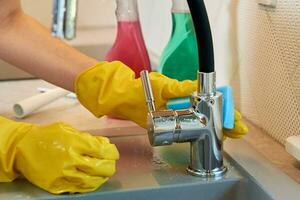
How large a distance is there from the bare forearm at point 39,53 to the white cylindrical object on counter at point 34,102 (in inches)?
2.2

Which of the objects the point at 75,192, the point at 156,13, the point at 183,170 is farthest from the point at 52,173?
the point at 156,13

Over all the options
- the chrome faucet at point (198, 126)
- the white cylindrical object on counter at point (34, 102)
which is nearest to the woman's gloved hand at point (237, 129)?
the chrome faucet at point (198, 126)

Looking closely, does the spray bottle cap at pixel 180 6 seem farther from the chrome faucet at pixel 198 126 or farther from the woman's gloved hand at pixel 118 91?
the chrome faucet at pixel 198 126

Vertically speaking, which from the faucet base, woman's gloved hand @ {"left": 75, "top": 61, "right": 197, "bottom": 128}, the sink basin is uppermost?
woman's gloved hand @ {"left": 75, "top": 61, "right": 197, "bottom": 128}

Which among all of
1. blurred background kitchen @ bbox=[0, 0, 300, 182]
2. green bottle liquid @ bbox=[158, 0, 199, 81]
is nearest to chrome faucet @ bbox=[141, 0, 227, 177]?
blurred background kitchen @ bbox=[0, 0, 300, 182]

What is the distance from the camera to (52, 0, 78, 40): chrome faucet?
0.89m

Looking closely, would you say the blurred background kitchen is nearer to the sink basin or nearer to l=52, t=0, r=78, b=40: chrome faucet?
the sink basin

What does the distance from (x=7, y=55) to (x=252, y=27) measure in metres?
0.43

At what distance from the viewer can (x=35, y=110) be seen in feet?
3.21

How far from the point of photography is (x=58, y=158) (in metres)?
0.63

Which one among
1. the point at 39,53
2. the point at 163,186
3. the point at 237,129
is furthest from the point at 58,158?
the point at 39,53

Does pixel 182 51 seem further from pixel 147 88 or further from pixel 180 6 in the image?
pixel 147 88

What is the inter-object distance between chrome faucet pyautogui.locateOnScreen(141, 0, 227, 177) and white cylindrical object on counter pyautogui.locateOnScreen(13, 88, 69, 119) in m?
0.34

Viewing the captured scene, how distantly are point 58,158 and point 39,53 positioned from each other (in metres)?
0.35
